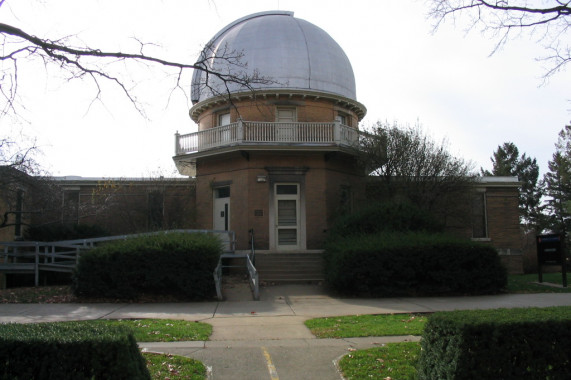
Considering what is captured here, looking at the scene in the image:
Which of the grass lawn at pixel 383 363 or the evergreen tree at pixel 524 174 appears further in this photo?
the evergreen tree at pixel 524 174

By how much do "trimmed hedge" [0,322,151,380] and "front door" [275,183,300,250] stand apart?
655 inches

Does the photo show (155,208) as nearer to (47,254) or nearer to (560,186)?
(47,254)

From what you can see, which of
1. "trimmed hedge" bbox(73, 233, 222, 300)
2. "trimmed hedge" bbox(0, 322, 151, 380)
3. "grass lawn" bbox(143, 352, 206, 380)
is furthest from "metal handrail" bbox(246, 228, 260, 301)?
"trimmed hedge" bbox(0, 322, 151, 380)

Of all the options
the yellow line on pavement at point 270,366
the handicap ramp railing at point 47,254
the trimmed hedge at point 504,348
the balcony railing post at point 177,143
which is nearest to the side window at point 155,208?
the balcony railing post at point 177,143

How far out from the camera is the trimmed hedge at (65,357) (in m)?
3.87

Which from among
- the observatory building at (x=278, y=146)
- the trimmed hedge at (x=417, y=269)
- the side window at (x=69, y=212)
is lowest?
the trimmed hedge at (x=417, y=269)

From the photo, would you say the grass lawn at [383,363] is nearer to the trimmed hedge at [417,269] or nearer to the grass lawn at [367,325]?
the grass lawn at [367,325]

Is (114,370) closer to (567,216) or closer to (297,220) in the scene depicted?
(297,220)

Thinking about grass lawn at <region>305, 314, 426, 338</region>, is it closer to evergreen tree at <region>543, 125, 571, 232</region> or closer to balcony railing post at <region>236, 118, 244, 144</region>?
balcony railing post at <region>236, 118, 244, 144</region>

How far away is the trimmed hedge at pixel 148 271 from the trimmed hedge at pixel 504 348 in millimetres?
9272

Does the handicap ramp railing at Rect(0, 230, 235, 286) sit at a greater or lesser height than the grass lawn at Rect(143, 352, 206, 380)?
greater

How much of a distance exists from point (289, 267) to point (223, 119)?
828cm

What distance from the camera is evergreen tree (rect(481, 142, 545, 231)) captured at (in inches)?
2109

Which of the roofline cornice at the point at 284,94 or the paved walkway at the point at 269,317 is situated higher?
the roofline cornice at the point at 284,94
